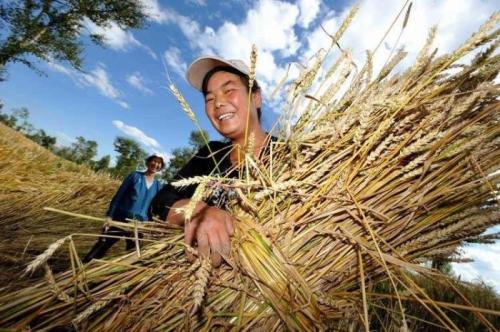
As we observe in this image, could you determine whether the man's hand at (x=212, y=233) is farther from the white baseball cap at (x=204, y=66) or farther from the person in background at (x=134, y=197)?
the person in background at (x=134, y=197)

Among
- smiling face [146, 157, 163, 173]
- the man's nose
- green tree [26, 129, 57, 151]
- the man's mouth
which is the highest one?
green tree [26, 129, 57, 151]

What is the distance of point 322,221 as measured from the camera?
95 centimetres

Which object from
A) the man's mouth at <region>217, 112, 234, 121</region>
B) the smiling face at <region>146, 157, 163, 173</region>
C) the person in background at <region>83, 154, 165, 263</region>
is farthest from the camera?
the smiling face at <region>146, 157, 163, 173</region>

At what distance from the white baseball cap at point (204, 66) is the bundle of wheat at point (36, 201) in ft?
5.85

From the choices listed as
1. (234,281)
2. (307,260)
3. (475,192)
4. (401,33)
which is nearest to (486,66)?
(401,33)

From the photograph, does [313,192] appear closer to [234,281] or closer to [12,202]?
[234,281]

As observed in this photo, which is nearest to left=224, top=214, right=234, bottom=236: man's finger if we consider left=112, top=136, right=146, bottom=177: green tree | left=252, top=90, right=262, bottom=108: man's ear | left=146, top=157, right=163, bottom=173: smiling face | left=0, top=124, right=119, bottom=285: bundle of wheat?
left=252, top=90, right=262, bottom=108: man's ear

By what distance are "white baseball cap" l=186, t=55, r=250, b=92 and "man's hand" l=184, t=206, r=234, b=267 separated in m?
1.22

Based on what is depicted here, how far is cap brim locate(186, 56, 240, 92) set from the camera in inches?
78.6

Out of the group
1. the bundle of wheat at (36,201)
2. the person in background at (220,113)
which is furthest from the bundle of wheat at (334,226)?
the bundle of wheat at (36,201)

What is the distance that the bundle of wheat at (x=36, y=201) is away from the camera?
3226 millimetres

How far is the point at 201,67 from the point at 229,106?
40 centimetres

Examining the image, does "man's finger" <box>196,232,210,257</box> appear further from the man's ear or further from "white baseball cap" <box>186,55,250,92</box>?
the man's ear

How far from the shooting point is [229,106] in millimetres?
1930
